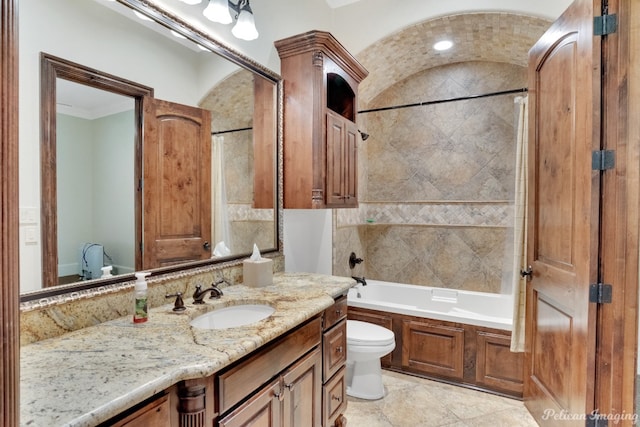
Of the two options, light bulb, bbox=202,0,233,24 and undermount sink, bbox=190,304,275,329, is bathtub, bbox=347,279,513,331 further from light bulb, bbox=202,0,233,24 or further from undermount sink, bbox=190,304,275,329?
light bulb, bbox=202,0,233,24

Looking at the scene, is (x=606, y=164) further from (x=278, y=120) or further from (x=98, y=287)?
(x=98, y=287)

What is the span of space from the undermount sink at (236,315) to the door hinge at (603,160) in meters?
1.53

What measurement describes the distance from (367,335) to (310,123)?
153 centimetres

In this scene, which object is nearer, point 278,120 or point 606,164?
point 606,164

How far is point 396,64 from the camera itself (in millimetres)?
3223

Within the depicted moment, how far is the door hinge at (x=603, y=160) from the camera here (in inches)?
53.0

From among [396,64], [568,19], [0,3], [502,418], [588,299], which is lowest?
[502,418]

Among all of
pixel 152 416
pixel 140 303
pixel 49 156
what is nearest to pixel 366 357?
pixel 140 303

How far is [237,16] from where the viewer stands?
6.26ft

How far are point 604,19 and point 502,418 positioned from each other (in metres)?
2.29

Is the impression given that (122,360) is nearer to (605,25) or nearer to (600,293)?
(600,293)

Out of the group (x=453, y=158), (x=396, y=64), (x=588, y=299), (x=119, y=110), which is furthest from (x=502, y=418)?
(x=396, y=64)

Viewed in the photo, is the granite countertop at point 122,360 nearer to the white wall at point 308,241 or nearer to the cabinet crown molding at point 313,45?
the white wall at point 308,241

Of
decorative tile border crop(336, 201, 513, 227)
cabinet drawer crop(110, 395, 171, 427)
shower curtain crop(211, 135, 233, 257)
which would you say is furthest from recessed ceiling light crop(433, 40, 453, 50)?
cabinet drawer crop(110, 395, 171, 427)
